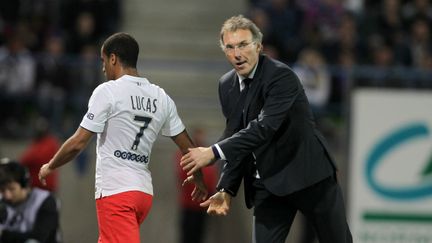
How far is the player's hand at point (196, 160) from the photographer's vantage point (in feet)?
21.5

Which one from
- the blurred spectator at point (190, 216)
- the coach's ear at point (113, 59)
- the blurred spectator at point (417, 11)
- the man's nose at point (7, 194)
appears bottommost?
the blurred spectator at point (190, 216)

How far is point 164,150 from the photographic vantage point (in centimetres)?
1411

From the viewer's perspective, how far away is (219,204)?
23.4ft

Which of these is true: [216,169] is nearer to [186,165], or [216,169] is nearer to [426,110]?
[426,110]

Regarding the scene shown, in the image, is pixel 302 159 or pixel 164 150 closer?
pixel 302 159

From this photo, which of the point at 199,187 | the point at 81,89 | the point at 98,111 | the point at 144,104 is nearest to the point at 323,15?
the point at 81,89

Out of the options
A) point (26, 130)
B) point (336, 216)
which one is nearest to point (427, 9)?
point (26, 130)

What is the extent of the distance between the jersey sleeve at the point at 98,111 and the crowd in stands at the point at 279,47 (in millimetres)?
6408

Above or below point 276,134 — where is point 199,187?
below

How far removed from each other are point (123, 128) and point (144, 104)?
0.22 m

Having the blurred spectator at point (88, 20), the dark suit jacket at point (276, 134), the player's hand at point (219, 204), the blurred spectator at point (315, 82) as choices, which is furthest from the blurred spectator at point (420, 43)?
the player's hand at point (219, 204)

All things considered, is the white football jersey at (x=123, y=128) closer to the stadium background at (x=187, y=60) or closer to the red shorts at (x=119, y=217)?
the red shorts at (x=119, y=217)

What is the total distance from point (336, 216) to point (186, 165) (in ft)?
4.03

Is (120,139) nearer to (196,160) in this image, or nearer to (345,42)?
(196,160)
